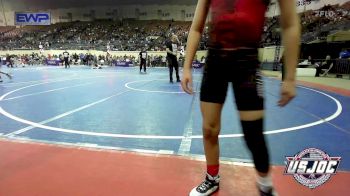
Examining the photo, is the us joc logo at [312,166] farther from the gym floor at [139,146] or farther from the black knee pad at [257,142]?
the black knee pad at [257,142]

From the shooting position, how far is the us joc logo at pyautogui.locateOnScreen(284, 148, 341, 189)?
85.4 inches

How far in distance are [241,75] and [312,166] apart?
1.00m

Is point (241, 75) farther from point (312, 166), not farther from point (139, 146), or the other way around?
point (139, 146)

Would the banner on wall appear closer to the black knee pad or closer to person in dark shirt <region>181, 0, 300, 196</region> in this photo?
person in dark shirt <region>181, 0, 300, 196</region>

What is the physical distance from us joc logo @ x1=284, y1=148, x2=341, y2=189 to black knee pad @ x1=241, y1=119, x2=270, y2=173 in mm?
490

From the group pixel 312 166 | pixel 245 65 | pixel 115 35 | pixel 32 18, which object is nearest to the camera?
pixel 245 65

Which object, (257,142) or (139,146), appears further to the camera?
(139,146)

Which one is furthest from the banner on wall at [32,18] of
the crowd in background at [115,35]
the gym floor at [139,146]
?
the gym floor at [139,146]

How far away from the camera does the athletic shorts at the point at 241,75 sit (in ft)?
5.73

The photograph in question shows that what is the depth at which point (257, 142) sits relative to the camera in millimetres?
1772

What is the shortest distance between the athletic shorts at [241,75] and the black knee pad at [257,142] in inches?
3.9

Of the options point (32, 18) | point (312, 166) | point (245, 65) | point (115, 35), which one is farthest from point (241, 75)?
point (115, 35)

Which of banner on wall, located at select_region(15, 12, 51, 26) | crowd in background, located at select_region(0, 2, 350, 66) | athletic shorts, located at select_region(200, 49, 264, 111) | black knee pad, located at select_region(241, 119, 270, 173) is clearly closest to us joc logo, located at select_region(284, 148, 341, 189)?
black knee pad, located at select_region(241, 119, 270, 173)

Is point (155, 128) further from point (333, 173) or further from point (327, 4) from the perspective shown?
point (327, 4)
